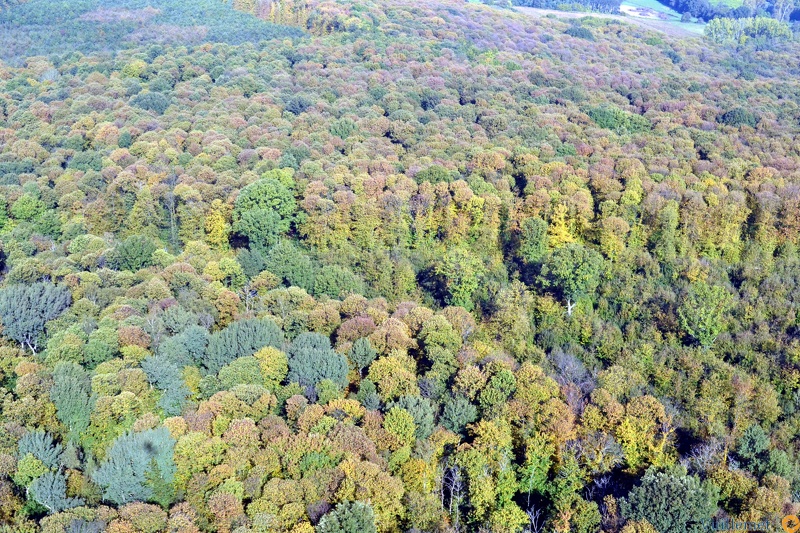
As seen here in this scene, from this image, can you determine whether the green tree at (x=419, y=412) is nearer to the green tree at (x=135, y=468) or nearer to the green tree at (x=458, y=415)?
the green tree at (x=458, y=415)

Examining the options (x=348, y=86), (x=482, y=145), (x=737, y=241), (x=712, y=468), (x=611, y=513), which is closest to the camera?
(x=611, y=513)

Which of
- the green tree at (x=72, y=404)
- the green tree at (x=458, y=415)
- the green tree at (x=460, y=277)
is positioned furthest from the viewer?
the green tree at (x=460, y=277)

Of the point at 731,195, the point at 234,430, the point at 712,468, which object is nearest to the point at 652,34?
the point at 731,195

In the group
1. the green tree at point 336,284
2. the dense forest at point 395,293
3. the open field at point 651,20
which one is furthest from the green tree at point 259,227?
the open field at point 651,20

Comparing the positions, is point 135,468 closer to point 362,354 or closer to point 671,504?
point 362,354

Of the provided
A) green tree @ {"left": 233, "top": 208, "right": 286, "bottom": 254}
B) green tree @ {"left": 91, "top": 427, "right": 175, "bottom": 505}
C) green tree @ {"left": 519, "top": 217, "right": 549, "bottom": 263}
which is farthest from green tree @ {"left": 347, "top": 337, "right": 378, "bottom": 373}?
green tree @ {"left": 233, "top": 208, "right": 286, "bottom": 254}

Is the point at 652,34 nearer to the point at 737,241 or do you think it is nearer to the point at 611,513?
the point at 737,241
